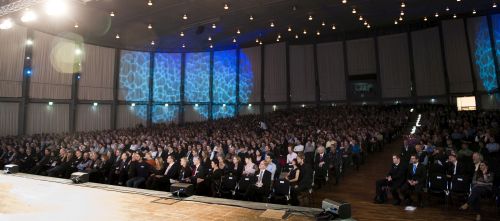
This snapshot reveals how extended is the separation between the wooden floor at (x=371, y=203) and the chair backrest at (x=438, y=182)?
0.36 metres

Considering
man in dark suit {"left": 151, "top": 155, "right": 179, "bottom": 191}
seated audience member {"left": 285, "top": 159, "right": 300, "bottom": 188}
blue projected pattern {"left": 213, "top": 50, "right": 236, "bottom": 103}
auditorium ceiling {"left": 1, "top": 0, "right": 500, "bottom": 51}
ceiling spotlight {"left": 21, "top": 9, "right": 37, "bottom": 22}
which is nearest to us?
seated audience member {"left": 285, "top": 159, "right": 300, "bottom": 188}

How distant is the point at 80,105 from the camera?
20797 mm

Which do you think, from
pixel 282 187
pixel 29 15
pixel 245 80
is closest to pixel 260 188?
pixel 282 187

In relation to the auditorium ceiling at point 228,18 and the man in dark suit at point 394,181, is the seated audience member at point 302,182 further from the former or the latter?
the auditorium ceiling at point 228,18

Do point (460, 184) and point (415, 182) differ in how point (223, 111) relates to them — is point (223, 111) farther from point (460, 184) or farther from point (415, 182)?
point (460, 184)

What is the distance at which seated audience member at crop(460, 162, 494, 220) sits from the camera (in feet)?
18.0

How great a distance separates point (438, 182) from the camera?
620 cm

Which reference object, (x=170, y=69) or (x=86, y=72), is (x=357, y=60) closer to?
(x=170, y=69)

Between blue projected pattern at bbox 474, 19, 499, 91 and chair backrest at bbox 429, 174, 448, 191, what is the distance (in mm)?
16522

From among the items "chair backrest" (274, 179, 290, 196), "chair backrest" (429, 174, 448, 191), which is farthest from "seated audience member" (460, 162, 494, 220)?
"chair backrest" (274, 179, 290, 196)

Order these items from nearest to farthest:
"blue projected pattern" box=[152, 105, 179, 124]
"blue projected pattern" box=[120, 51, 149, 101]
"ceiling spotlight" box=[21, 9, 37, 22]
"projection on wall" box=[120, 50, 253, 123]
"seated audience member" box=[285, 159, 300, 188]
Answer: "seated audience member" box=[285, 159, 300, 188] → "ceiling spotlight" box=[21, 9, 37, 22] → "blue projected pattern" box=[120, 51, 149, 101] → "blue projected pattern" box=[152, 105, 179, 124] → "projection on wall" box=[120, 50, 253, 123]

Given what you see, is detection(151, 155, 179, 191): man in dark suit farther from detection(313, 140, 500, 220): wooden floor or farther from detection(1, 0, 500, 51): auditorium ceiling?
detection(1, 0, 500, 51): auditorium ceiling

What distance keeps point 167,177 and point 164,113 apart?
58.9ft

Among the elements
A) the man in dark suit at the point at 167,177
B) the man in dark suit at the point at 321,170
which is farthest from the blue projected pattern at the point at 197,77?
the man in dark suit at the point at 321,170
